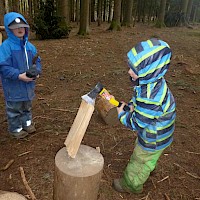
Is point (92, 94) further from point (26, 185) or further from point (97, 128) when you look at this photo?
point (97, 128)

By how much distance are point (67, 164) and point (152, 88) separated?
41.6 inches

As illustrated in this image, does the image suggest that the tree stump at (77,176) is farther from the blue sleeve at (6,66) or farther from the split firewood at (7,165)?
the blue sleeve at (6,66)

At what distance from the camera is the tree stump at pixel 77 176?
2226 millimetres

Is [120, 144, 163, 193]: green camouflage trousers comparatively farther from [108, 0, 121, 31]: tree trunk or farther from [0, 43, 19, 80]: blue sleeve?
[108, 0, 121, 31]: tree trunk

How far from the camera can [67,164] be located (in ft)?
7.61

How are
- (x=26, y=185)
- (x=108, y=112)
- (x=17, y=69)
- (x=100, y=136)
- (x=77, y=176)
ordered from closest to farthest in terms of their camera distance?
(x=77, y=176), (x=26, y=185), (x=17, y=69), (x=100, y=136), (x=108, y=112)

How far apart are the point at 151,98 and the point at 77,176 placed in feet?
3.19

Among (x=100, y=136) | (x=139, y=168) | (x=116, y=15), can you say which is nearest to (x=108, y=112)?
(x=100, y=136)

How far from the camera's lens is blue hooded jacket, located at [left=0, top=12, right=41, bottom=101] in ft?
10.7

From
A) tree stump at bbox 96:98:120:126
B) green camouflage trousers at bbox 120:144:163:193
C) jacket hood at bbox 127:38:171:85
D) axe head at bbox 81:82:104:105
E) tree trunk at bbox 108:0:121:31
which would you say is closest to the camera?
Answer: jacket hood at bbox 127:38:171:85

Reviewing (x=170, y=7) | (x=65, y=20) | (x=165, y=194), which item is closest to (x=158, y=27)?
(x=170, y=7)

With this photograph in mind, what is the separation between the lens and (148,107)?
7.80 ft

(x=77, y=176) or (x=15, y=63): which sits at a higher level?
(x=15, y=63)

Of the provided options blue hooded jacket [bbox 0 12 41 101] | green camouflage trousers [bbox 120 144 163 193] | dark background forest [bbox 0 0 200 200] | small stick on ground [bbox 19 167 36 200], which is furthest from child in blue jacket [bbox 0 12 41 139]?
green camouflage trousers [bbox 120 144 163 193]
